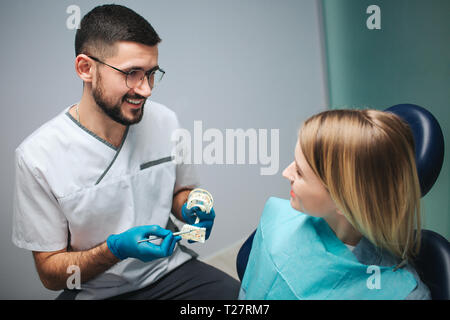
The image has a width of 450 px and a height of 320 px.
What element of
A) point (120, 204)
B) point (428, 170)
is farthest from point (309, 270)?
point (120, 204)

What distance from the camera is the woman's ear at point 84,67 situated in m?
0.97

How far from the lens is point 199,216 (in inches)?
46.9

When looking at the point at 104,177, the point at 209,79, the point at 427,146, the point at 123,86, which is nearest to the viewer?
the point at 427,146

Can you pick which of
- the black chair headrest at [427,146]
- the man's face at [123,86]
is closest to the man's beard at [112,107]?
the man's face at [123,86]

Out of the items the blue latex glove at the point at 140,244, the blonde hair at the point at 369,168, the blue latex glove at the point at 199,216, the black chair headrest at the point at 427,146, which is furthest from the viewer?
the blue latex glove at the point at 199,216

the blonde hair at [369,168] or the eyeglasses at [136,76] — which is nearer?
the blonde hair at [369,168]

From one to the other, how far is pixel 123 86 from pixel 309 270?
0.84 m

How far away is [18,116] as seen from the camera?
1.09 m

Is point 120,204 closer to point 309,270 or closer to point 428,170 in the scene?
point 309,270

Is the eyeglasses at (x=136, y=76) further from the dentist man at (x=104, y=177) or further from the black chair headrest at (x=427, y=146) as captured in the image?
the black chair headrest at (x=427, y=146)

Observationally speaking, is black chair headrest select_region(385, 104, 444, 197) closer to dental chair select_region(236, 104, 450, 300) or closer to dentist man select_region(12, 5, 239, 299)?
dental chair select_region(236, 104, 450, 300)

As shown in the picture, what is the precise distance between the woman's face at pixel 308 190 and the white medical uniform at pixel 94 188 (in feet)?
1.86

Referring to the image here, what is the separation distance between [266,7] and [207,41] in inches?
14.1
